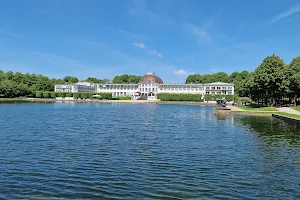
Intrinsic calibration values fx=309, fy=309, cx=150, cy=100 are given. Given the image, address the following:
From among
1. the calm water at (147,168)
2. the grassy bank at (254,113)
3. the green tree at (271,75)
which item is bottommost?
the calm water at (147,168)

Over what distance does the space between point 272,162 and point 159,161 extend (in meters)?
5.20

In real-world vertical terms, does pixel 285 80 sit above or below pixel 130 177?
above

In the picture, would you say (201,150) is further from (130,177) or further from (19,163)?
(19,163)

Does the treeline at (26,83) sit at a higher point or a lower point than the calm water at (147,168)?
higher

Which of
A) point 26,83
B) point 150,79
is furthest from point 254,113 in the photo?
point 26,83

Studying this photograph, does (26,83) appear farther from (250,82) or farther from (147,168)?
(147,168)

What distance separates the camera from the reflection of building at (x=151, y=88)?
134000mm

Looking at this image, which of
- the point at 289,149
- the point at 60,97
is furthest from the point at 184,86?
the point at 289,149

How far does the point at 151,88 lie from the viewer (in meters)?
146

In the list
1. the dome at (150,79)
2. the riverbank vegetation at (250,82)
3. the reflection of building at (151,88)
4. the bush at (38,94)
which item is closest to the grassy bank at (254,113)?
the riverbank vegetation at (250,82)

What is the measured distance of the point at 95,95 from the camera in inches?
4929

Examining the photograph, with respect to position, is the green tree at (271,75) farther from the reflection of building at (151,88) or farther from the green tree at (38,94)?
the green tree at (38,94)

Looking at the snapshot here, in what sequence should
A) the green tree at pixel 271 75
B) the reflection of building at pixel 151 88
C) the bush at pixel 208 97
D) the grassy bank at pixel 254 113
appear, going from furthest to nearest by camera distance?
the reflection of building at pixel 151 88 → the bush at pixel 208 97 → the green tree at pixel 271 75 → the grassy bank at pixel 254 113

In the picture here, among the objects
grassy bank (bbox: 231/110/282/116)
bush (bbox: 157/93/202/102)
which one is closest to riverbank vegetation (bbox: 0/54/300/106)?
bush (bbox: 157/93/202/102)
